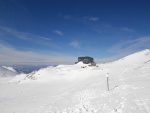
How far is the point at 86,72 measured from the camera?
152ft

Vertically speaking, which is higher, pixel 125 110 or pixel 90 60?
pixel 90 60

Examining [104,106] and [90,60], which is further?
[90,60]

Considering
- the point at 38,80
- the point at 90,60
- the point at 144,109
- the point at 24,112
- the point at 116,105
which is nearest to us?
the point at 144,109

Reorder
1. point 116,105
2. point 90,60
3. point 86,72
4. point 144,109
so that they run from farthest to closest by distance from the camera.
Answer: point 90,60 < point 86,72 < point 116,105 < point 144,109

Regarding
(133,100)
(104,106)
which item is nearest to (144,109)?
(133,100)

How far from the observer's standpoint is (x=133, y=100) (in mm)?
13414

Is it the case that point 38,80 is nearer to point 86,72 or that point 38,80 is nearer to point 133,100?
point 86,72

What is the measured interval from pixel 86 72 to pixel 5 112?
31769mm

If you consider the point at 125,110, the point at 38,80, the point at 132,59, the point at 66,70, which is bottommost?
the point at 125,110

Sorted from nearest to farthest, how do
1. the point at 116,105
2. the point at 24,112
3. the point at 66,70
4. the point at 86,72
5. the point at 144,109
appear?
1. the point at 144,109
2. the point at 116,105
3. the point at 24,112
4. the point at 86,72
5. the point at 66,70

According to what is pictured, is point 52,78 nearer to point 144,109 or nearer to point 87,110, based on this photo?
point 87,110

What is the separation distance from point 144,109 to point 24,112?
11162 millimetres

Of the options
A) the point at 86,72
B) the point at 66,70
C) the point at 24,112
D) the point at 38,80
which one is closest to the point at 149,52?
the point at 86,72

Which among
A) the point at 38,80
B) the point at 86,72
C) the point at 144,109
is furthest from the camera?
the point at 86,72
